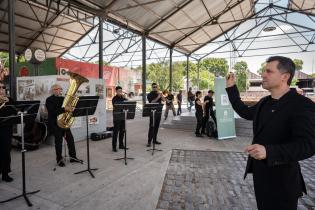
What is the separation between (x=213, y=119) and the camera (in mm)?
8906

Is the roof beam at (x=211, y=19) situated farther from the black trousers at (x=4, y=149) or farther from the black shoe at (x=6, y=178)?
the black shoe at (x=6, y=178)

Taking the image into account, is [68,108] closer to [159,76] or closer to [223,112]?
[223,112]

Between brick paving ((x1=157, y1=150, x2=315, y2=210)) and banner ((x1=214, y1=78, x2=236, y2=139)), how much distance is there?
232 cm

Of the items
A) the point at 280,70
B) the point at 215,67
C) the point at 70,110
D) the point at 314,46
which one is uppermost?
the point at 215,67

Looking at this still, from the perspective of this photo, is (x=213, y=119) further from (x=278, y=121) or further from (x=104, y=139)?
(x=278, y=121)

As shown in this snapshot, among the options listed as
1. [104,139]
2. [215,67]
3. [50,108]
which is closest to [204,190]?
[50,108]

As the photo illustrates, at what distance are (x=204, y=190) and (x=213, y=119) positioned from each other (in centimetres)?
526

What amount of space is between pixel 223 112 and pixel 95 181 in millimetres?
5493

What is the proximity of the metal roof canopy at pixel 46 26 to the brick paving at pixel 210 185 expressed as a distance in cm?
944

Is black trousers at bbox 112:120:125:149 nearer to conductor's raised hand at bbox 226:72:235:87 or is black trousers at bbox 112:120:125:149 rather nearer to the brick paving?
the brick paving

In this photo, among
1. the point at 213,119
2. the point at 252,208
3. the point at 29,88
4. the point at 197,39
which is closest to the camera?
the point at 252,208

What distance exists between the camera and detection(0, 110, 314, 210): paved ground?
11.1 ft

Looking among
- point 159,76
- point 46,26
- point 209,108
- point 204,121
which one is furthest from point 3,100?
point 159,76

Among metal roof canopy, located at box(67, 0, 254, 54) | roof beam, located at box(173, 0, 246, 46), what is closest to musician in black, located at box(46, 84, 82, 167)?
metal roof canopy, located at box(67, 0, 254, 54)
